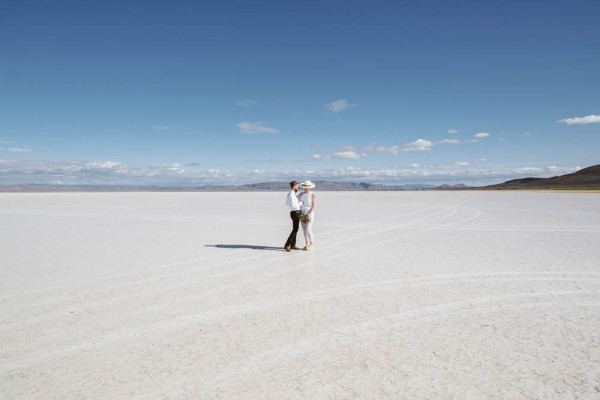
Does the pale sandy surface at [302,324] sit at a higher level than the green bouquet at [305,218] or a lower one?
lower

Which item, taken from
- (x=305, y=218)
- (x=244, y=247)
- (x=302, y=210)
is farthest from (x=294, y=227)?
(x=244, y=247)

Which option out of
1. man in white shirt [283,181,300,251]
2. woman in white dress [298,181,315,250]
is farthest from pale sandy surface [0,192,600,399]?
woman in white dress [298,181,315,250]

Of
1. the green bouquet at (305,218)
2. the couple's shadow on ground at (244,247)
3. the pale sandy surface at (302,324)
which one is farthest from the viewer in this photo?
the couple's shadow on ground at (244,247)

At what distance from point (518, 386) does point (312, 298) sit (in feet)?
10.4

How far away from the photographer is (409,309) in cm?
545

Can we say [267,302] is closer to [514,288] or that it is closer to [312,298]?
[312,298]

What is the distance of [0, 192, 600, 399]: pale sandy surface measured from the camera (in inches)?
140

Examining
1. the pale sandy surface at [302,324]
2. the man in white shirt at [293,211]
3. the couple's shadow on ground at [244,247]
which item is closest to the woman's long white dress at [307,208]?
the man in white shirt at [293,211]

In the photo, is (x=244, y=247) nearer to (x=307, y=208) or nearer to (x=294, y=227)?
(x=294, y=227)

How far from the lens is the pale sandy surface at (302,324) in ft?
11.6

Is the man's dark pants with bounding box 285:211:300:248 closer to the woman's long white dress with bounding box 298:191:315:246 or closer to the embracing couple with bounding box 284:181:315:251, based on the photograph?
the embracing couple with bounding box 284:181:315:251

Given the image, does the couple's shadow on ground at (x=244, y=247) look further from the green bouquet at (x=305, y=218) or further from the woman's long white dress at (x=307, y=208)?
the green bouquet at (x=305, y=218)

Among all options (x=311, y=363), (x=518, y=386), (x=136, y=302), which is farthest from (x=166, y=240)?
(x=518, y=386)

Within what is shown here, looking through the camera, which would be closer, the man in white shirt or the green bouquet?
the man in white shirt
